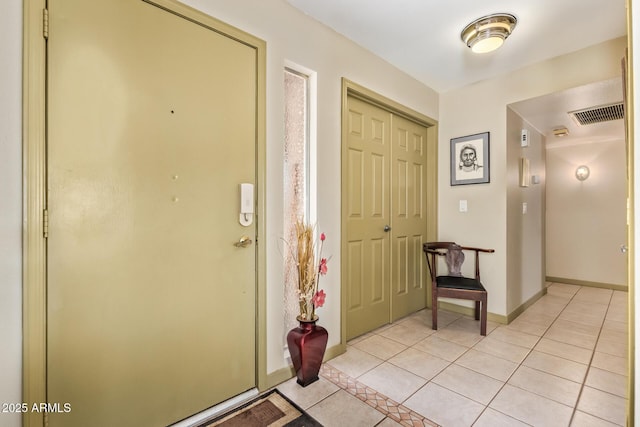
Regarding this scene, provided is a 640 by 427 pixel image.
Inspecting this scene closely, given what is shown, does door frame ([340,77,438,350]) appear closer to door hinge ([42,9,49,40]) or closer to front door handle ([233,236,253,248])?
front door handle ([233,236,253,248])

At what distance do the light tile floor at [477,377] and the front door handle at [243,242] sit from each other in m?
0.92

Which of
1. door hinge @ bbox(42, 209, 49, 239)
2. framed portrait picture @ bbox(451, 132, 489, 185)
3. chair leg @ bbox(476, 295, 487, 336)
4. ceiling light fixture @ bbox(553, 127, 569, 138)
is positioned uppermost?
ceiling light fixture @ bbox(553, 127, 569, 138)

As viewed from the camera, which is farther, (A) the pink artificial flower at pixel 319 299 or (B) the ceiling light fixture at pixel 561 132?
(B) the ceiling light fixture at pixel 561 132

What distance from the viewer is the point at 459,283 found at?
2.67 metres

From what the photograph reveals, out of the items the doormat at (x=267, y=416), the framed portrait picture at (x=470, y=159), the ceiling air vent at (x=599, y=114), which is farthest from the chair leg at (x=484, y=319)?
the ceiling air vent at (x=599, y=114)

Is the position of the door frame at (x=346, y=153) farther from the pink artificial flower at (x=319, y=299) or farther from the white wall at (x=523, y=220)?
the white wall at (x=523, y=220)

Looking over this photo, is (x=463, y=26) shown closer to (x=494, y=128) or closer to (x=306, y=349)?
(x=494, y=128)

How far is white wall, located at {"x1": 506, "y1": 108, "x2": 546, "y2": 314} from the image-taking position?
2.87 m

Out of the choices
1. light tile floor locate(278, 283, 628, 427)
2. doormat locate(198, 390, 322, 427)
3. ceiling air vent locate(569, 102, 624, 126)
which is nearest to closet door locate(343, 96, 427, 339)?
light tile floor locate(278, 283, 628, 427)

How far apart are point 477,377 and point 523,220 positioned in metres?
2.01

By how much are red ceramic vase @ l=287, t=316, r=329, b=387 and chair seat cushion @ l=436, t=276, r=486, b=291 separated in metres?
1.36

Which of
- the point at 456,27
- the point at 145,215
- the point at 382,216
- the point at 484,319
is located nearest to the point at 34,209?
the point at 145,215

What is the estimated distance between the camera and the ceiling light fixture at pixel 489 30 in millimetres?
1955

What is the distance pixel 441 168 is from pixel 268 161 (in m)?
2.23
